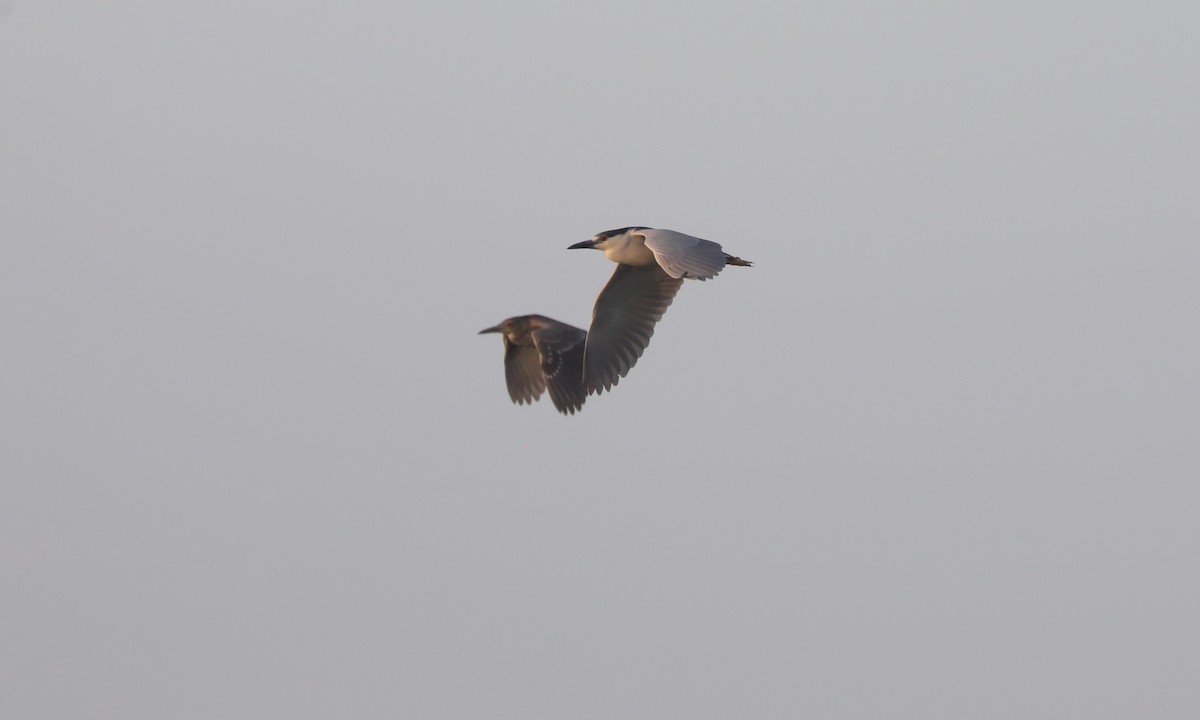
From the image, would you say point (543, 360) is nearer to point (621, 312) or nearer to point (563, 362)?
point (563, 362)

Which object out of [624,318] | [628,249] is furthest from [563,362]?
[628,249]

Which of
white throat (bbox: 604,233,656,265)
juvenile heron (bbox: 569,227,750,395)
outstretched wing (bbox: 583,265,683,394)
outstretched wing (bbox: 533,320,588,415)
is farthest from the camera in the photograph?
outstretched wing (bbox: 533,320,588,415)

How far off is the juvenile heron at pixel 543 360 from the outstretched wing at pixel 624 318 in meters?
0.80

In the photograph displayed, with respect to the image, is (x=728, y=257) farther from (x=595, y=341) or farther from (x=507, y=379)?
(x=507, y=379)

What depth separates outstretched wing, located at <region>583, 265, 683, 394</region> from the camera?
22031mm

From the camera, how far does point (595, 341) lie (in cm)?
2214

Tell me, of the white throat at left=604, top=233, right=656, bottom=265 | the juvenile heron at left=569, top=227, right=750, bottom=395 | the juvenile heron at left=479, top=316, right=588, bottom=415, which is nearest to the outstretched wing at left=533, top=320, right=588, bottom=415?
the juvenile heron at left=479, top=316, right=588, bottom=415

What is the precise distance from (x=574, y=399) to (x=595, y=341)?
48.4 inches

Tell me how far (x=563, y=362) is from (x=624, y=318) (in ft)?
4.86

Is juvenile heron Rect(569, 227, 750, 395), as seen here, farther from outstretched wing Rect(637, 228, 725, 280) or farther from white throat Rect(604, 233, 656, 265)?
outstretched wing Rect(637, 228, 725, 280)

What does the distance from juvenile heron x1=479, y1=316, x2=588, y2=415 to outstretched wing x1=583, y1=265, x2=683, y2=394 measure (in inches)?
31.5

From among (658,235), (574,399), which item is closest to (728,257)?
(658,235)

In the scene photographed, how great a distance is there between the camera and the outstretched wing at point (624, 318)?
2203 centimetres

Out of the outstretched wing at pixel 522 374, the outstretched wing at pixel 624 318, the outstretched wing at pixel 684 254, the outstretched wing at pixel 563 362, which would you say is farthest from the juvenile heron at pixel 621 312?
the outstretched wing at pixel 522 374
